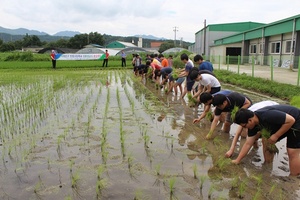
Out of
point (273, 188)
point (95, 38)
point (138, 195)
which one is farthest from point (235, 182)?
point (95, 38)

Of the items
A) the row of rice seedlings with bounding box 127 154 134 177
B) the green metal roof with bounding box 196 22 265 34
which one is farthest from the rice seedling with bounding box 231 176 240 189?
the green metal roof with bounding box 196 22 265 34

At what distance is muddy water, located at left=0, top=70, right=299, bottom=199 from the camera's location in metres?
2.79

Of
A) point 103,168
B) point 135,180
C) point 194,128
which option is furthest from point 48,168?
point 194,128

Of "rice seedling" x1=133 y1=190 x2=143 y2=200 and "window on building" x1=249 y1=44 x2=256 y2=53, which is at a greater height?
"window on building" x1=249 y1=44 x2=256 y2=53

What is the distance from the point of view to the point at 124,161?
351 cm

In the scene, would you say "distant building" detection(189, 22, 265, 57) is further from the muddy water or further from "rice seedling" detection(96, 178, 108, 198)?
"rice seedling" detection(96, 178, 108, 198)

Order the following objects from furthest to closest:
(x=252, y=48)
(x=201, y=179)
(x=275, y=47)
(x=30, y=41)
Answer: (x=30, y=41) < (x=252, y=48) < (x=275, y=47) < (x=201, y=179)

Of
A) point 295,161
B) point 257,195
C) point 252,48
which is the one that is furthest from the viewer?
point 252,48

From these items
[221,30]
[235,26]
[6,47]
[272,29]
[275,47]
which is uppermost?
[235,26]

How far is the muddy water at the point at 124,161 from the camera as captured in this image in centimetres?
279

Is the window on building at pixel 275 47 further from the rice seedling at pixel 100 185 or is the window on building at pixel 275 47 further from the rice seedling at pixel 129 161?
the rice seedling at pixel 100 185

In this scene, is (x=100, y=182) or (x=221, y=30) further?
(x=221, y=30)

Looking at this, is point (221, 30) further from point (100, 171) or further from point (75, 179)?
point (75, 179)

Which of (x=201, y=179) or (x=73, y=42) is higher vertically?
(x=73, y=42)
